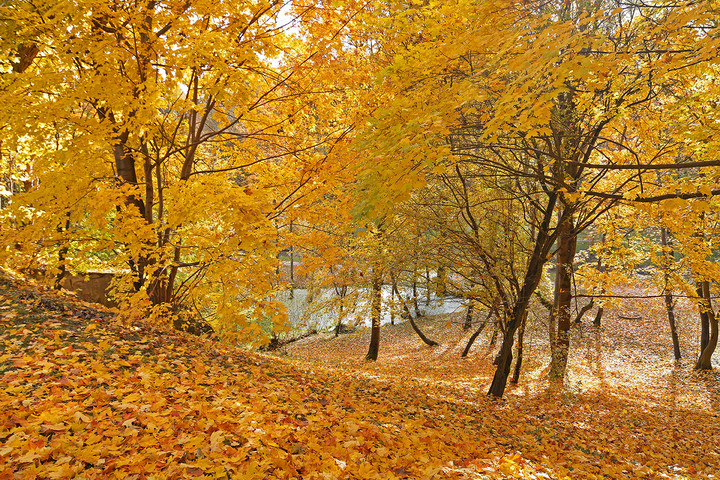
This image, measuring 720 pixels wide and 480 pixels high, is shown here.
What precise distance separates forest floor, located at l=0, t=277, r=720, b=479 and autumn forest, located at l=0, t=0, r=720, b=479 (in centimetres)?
3

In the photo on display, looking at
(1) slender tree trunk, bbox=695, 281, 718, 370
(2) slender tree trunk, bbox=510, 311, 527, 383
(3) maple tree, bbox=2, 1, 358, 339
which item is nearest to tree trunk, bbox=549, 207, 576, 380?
(2) slender tree trunk, bbox=510, 311, 527, 383

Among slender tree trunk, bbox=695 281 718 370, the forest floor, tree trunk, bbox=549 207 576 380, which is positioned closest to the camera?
the forest floor

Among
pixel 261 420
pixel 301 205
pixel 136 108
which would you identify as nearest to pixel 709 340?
pixel 301 205

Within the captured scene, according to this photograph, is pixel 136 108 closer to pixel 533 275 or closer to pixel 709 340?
pixel 533 275

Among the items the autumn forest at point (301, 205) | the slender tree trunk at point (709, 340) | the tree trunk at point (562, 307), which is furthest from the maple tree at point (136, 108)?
the slender tree trunk at point (709, 340)

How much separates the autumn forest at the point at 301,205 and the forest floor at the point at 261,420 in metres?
0.03

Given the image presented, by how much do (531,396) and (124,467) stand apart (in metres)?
8.41

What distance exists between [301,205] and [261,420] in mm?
4080

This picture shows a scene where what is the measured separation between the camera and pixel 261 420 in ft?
10.7

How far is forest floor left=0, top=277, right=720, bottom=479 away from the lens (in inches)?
95.3

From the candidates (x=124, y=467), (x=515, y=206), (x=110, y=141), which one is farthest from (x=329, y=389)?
(x=515, y=206)

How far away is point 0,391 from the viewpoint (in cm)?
286

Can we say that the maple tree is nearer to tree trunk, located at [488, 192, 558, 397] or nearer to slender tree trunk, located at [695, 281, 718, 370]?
tree trunk, located at [488, 192, 558, 397]

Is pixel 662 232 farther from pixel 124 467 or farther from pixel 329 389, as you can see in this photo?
pixel 124 467
